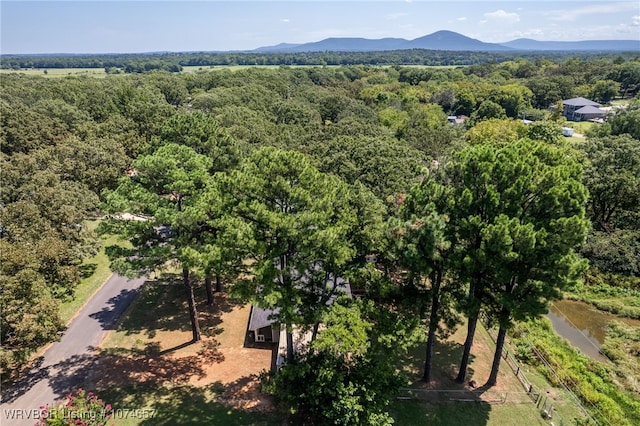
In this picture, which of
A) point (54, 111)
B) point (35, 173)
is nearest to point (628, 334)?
point (35, 173)

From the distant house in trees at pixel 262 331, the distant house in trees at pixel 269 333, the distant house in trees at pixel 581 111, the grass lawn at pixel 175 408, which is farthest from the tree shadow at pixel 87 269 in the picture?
the distant house in trees at pixel 581 111

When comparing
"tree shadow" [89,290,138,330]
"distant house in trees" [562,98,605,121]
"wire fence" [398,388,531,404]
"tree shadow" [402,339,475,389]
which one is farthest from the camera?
"distant house in trees" [562,98,605,121]

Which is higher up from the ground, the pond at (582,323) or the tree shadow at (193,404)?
the tree shadow at (193,404)

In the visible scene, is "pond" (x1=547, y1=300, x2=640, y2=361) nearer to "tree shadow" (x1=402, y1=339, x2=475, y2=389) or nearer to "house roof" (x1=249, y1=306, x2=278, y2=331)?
"tree shadow" (x1=402, y1=339, x2=475, y2=389)

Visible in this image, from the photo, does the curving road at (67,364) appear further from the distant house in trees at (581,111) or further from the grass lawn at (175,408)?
the distant house in trees at (581,111)

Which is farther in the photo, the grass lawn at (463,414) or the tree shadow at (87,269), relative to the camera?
the tree shadow at (87,269)

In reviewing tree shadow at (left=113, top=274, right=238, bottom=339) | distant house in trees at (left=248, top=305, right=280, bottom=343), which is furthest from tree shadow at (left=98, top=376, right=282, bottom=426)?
tree shadow at (left=113, top=274, right=238, bottom=339)

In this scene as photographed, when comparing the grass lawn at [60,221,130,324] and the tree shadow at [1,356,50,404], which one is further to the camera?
the grass lawn at [60,221,130,324]

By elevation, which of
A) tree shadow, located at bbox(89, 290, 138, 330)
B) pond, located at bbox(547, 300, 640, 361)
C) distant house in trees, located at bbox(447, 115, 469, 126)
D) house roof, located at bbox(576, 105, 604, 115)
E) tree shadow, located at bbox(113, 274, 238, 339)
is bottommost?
pond, located at bbox(547, 300, 640, 361)
